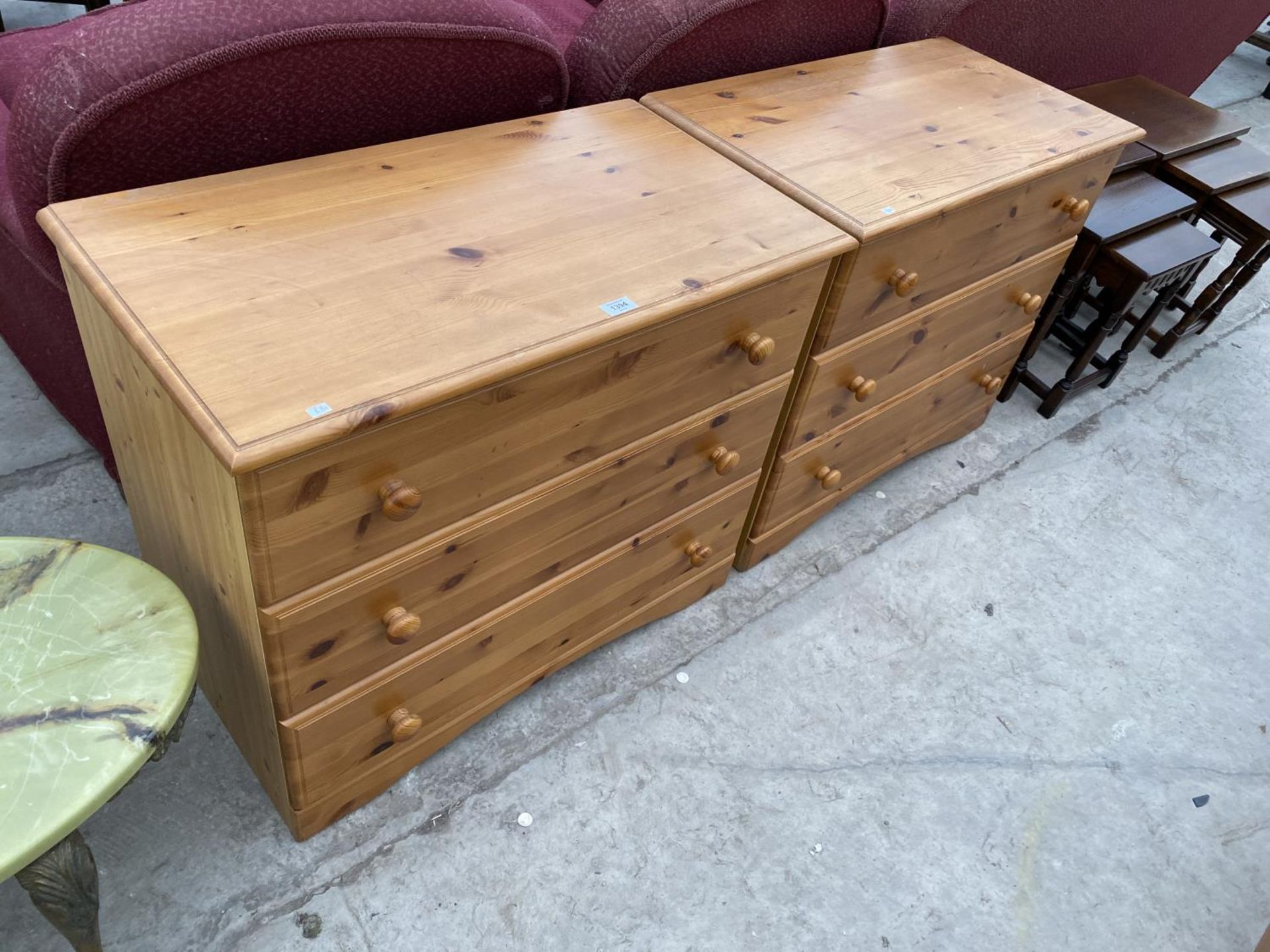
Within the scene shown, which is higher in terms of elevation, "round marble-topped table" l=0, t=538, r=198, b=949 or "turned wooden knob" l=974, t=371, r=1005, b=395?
"round marble-topped table" l=0, t=538, r=198, b=949

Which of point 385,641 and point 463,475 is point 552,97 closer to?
point 463,475

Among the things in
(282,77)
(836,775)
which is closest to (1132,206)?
(836,775)

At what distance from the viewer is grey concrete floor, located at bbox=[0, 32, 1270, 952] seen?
4.68ft

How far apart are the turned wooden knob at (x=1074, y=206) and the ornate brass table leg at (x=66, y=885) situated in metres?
1.96

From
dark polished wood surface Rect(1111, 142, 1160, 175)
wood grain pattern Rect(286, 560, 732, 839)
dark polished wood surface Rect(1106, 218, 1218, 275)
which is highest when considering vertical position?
dark polished wood surface Rect(1111, 142, 1160, 175)

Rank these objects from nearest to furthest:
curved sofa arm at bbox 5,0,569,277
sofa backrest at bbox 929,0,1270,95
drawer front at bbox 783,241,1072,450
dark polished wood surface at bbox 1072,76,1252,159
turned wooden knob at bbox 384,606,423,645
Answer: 1. curved sofa arm at bbox 5,0,569,277
2. turned wooden knob at bbox 384,606,423,645
3. drawer front at bbox 783,241,1072,450
4. sofa backrest at bbox 929,0,1270,95
5. dark polished wood surface at bbox 1072,76,1252,159

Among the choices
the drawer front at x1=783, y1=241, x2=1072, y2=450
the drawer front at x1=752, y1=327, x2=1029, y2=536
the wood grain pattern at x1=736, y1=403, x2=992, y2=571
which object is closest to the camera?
the drawer front at x1=783, y1=241, x2=1072, y2=450

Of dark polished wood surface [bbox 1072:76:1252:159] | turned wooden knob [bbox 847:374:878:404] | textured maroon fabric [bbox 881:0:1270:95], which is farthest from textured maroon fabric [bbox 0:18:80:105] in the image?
dark polished wood surface [bbox 1072:76:1252:159]

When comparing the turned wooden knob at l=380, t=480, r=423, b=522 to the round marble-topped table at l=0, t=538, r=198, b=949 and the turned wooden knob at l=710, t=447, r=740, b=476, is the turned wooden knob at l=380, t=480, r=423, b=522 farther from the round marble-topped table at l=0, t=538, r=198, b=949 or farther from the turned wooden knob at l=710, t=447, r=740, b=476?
the turned wooden knob at l=710, t=447, r=740, b=476

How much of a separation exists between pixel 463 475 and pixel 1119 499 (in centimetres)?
191

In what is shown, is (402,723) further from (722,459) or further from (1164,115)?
(1164,115)

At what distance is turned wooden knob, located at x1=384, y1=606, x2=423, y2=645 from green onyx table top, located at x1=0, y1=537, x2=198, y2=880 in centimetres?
22

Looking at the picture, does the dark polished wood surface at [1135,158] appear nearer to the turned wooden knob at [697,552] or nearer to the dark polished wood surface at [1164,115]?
the dark polished wood surface at [1164,115]

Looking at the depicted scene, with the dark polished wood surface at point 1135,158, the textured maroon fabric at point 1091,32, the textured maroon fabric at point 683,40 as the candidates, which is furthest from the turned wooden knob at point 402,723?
the dark polished wood surface at point 1135,158
